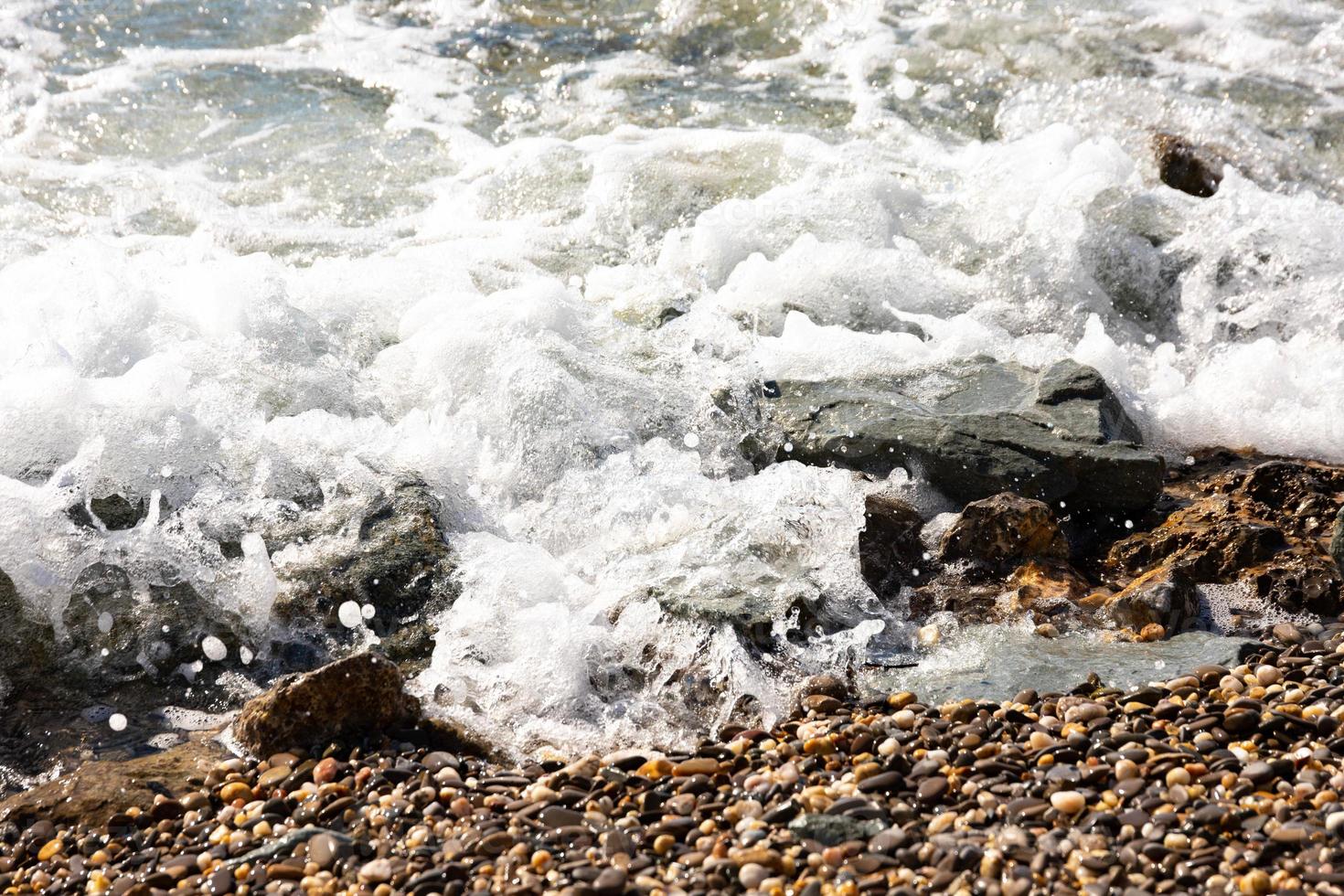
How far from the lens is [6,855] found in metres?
3.08

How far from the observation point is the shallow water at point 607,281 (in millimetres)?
3988

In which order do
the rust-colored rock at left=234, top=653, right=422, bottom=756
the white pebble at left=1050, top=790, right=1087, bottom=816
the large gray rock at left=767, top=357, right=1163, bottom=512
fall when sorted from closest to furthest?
the white pebble at left=1050, top=790, right=1087, bottom=816 < the rust-colored rock at left=234, top=653, right=422, bottom=756 < the large gray rock at left=767, top=357, right=1163, bottom=512

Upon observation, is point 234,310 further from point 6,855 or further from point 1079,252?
point 1079,252

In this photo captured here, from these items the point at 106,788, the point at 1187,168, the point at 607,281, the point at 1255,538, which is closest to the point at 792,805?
the point at 106,788

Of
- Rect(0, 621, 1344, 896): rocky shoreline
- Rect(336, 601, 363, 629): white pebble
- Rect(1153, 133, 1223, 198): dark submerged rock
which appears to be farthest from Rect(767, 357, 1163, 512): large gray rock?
Rect(1153, 133, 1223, 198): dark submerged rock

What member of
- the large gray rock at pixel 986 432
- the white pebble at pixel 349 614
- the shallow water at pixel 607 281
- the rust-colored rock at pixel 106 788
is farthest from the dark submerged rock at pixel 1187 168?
the rust-colored rock at pixel 106 788

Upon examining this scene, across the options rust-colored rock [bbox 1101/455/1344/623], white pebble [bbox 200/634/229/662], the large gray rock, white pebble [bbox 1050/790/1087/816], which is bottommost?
white pebble [bbox 200/634/229/662]

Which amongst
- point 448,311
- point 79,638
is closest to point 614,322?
point 448,311

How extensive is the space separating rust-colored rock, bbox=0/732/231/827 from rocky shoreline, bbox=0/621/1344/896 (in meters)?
0.01

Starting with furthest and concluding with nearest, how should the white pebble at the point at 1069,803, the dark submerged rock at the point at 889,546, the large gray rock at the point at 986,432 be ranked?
1. the large gray rock at the point at 986,432
2. the dark submerged rock at the point at 889,546
3. the white pebble at the point at 1069,803

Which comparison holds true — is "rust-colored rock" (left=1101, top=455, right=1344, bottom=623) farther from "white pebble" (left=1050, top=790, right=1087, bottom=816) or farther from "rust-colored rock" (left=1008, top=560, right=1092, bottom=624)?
"white pebble" (left=1050, top=790, right=1087, bottom=816)

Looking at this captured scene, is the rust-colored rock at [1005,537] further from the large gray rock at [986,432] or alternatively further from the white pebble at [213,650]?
the white pebble at [213,650]

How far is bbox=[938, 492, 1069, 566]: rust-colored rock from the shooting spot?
418 centimetres

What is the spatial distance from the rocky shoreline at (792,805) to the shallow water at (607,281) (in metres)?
0.30
